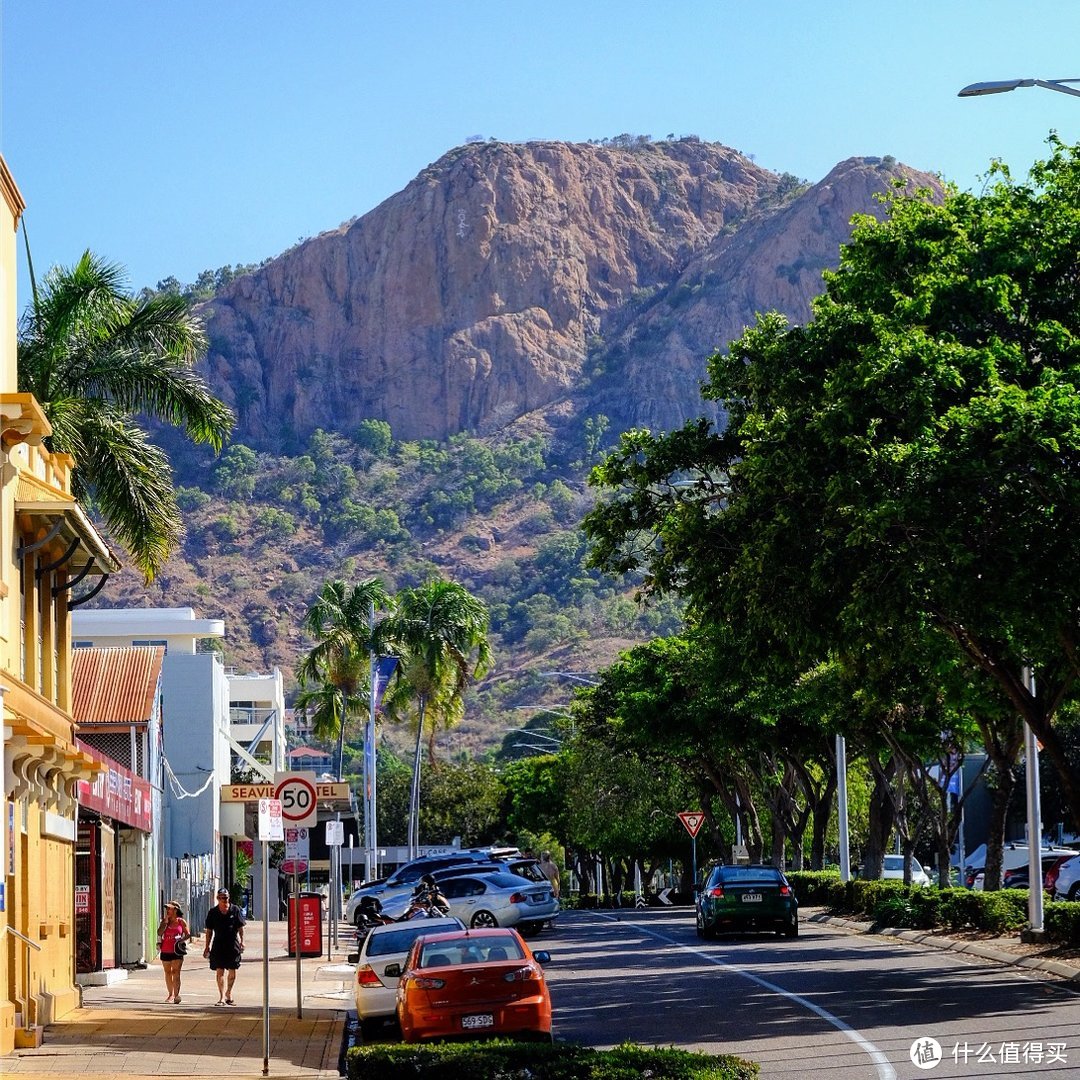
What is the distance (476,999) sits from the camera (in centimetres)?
1678

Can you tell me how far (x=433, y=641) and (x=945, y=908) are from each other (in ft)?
145

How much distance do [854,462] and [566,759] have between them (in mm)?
62197

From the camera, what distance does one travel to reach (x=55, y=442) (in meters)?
26.2

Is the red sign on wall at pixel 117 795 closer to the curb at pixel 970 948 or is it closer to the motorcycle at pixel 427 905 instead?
the motorcycle at pixel 427 905

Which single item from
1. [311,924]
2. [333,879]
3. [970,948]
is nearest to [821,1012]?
[970,948]

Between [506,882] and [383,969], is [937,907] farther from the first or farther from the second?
[383,969]

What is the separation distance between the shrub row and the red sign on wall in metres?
14.0

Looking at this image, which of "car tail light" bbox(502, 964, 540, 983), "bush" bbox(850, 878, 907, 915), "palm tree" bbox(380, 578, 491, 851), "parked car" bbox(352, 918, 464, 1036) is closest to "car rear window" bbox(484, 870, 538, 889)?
"bush" bbox(850, 878, 907, 915)

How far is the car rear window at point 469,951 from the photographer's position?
17.2 metres

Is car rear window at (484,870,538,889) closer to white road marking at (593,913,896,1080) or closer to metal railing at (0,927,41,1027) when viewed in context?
white road marking at (593,913,896,1080)

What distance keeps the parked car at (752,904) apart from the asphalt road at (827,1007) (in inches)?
75.0

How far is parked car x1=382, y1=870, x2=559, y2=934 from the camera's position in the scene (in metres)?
36.4

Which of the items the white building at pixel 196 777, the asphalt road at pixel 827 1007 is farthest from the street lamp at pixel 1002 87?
the white building at pixel 196 777

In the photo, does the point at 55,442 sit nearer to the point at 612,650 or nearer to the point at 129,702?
the point at 129,702
